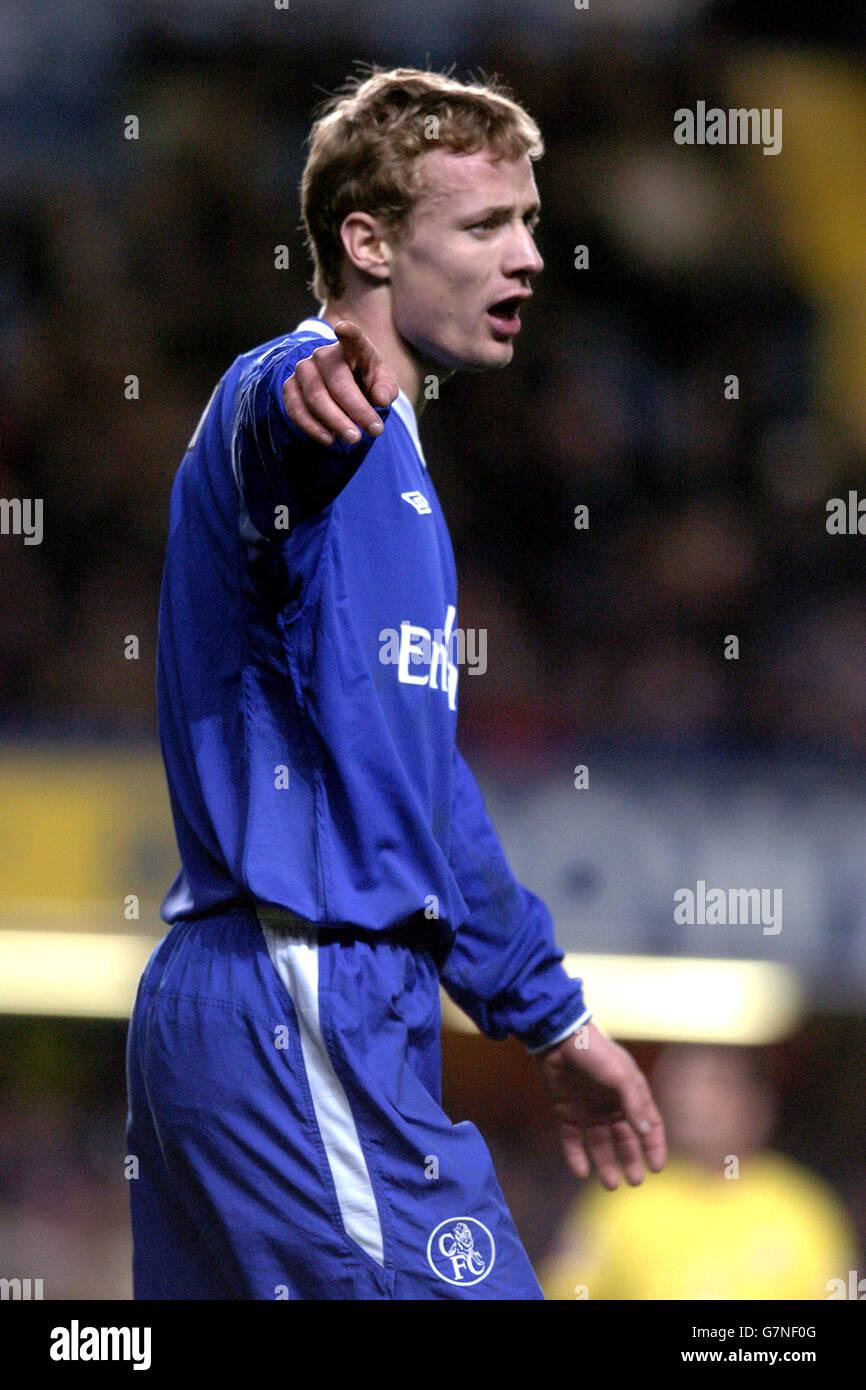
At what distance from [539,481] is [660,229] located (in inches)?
30.1

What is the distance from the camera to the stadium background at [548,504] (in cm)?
366

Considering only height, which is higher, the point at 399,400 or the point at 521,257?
the point at 521,257

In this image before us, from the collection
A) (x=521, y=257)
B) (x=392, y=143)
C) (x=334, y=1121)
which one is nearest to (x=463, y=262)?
(x=521, y=257)

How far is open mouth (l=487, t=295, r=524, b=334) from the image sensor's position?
1.98 meters

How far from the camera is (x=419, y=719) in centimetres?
177

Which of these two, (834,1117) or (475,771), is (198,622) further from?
(834,1117)

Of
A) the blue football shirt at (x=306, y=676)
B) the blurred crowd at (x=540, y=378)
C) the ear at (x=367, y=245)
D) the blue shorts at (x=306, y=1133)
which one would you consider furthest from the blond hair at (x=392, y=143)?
the blurred crowd at (x=540, y=378)

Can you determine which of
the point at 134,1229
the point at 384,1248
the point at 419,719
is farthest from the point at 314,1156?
the point at 419,719

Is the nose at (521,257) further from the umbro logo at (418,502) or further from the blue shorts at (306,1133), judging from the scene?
the blue shorts at (306,1133)

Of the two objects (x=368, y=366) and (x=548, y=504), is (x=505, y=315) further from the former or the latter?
(x=548, y=504)

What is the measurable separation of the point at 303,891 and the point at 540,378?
109 inches

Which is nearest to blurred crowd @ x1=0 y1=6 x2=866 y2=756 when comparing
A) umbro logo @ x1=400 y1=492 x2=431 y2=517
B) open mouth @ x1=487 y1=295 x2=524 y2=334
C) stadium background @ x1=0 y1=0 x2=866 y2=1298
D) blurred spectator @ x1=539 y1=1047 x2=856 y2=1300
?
stadium background @ x1=0 y1=0 x2=866 y2=1298

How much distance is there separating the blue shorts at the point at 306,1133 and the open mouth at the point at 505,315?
774 millimetres

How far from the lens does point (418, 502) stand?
1.79 meters
